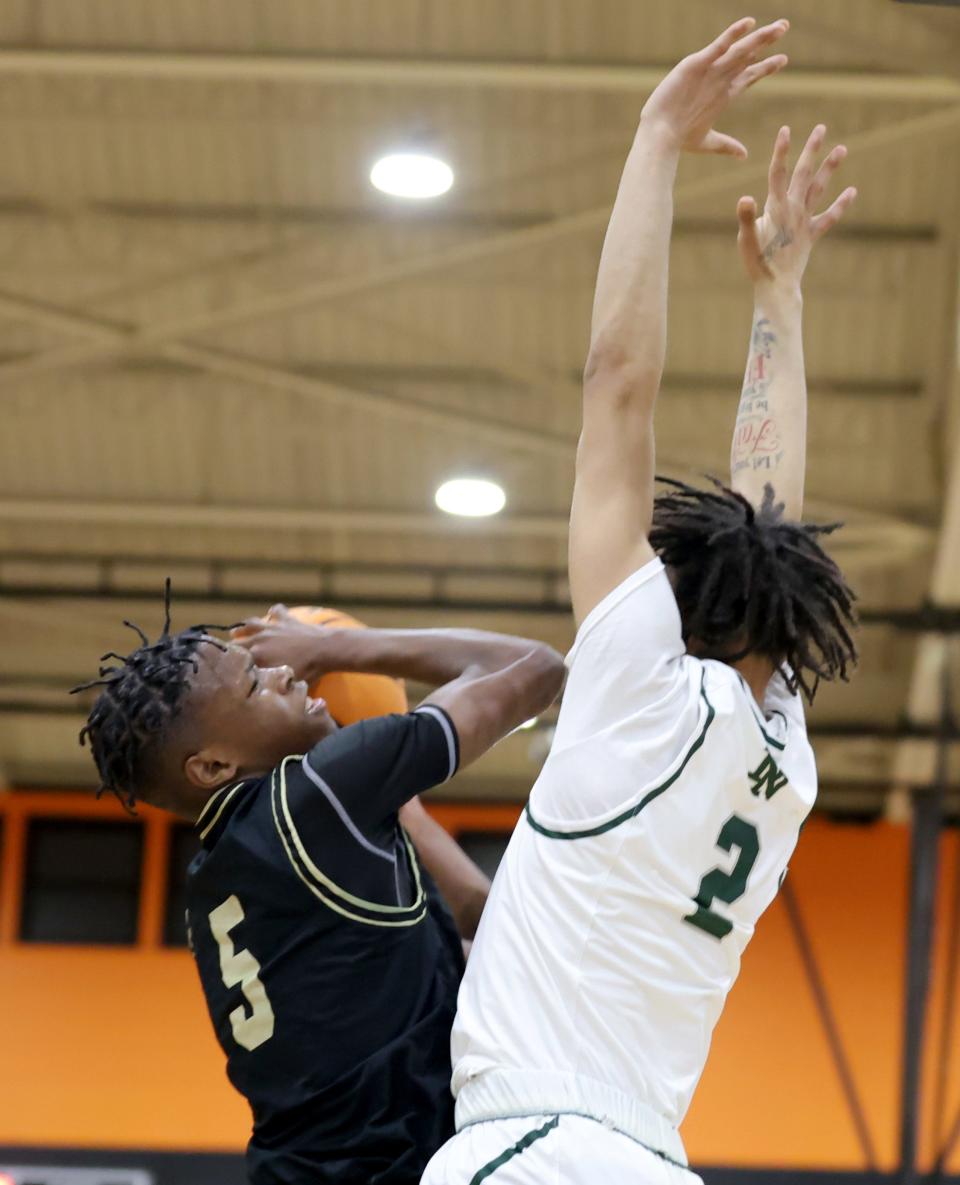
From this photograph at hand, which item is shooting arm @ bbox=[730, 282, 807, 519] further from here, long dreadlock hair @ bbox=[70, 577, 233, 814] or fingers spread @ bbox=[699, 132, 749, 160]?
long dreadlock hair @ bbox=[70, 577, 233, 814]

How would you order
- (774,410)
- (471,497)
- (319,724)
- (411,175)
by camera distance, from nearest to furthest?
1. (319,724)
2. (774,410)
3. (411,175)
4. (471,497)

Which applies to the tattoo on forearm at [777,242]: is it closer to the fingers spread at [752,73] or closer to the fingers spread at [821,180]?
the fingers spread at [821,180]

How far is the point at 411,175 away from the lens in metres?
9.66

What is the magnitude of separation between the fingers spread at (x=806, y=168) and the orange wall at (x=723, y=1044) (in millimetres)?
12013

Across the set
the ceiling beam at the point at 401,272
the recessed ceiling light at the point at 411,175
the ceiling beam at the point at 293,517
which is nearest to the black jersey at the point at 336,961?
the ceiling beam at the point at 401,272

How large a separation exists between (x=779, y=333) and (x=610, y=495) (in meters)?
0.83

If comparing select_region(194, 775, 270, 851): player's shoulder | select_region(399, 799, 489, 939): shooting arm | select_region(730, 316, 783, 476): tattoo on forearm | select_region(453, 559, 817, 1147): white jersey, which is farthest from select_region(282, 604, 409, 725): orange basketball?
select_region(453, 559, 817, 1147): white jersey

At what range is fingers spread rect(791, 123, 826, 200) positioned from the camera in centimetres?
344

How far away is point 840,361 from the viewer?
36.8ft

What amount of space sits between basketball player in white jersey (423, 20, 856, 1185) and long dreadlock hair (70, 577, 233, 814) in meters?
0.68

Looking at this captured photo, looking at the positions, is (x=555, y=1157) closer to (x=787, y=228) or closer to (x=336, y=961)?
(x=336, y=961)

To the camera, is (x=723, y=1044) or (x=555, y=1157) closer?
(x=555, y=1157)

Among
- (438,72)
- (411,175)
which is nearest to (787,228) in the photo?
(438,72)

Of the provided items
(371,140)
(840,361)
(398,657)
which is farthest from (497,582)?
(398,657)
